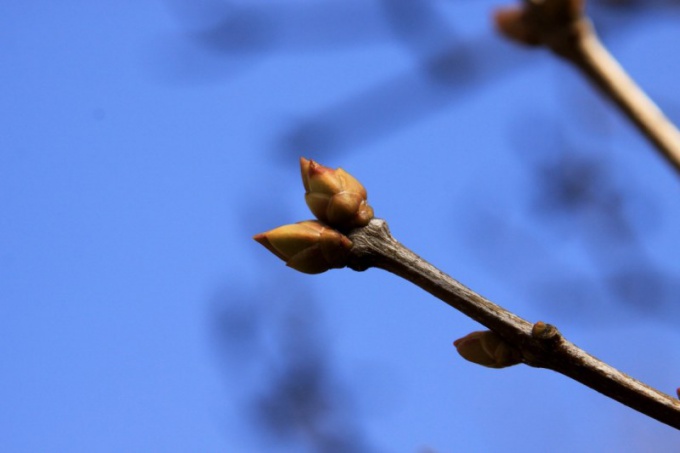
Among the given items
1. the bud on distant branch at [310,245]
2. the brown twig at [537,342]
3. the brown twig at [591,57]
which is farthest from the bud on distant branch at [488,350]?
the brown twig at [591,57]

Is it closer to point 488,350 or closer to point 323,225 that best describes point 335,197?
point 323,225

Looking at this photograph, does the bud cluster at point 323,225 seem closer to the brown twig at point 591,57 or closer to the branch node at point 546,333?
the branch node at point 546,333

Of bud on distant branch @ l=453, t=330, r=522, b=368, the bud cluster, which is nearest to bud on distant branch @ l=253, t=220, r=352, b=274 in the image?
the bud cluster

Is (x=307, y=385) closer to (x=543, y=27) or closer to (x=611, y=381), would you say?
(x=611, y=381)

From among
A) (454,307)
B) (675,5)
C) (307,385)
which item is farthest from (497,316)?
(307,385)

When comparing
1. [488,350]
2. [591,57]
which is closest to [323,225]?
[488,350]
